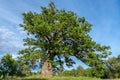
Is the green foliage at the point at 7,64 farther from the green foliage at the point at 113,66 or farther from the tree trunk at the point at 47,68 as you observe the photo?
the green foliage at the point at 113,66

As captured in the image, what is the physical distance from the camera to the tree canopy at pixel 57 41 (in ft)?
154

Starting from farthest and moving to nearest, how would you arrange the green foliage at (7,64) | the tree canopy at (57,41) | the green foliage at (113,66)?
1. the green foliage at (113,66)
2. the green foliage at (7,64)
3. the tree canopy at (57,41)

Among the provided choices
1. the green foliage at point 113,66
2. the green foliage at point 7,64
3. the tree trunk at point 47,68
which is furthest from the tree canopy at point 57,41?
the green foliage at point 113,66

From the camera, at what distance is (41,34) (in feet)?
159

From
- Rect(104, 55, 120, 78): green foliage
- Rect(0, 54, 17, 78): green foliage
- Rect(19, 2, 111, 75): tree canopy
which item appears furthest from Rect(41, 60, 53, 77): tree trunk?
Rect(104, 55, 120, 78): green foliage

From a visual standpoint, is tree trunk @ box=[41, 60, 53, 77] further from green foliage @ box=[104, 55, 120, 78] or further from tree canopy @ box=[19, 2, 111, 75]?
green foliage @ box=[104, 55, 120, 78]

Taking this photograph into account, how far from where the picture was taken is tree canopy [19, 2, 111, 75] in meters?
47.1

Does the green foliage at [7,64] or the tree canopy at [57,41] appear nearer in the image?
the tree canopy at [57,41]

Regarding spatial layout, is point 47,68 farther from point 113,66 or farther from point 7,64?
point 113,66

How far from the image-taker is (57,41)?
4762cm

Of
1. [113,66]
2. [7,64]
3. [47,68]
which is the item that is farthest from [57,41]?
[113,66]

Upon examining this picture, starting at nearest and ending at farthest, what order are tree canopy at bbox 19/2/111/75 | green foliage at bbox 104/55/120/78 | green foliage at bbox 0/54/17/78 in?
tree canopy at bbox 19/2/111/75 < green foliage at bbox 0/54/17/78 < green foliage at bbox 104/55/120/78

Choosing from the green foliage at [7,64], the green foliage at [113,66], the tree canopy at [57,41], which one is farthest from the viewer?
the green foliage at [113,66]

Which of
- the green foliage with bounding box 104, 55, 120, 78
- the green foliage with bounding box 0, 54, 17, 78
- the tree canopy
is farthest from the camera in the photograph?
the green foliage with bounding box 104, 55, 120, 78
